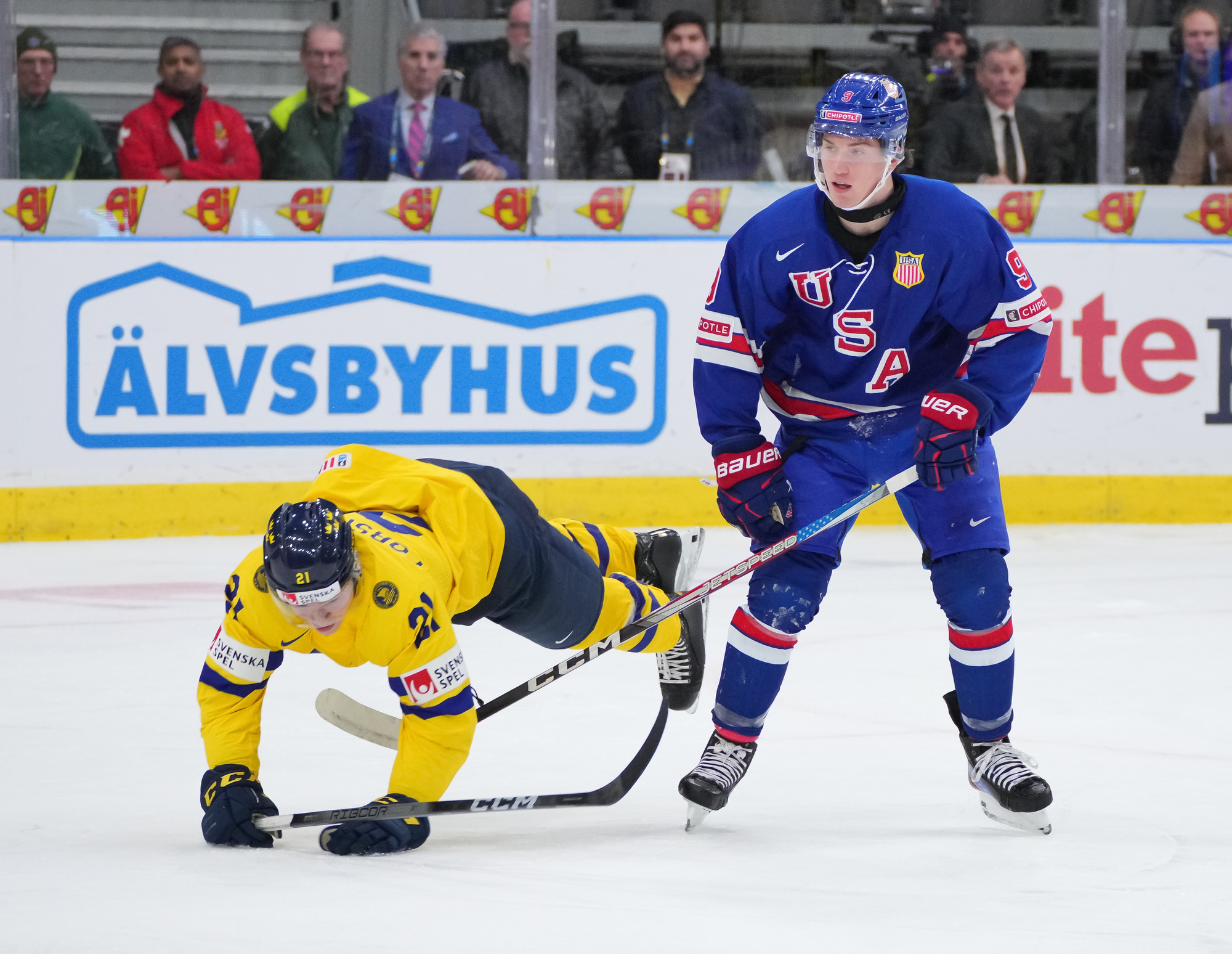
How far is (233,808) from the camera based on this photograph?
242 centimetres

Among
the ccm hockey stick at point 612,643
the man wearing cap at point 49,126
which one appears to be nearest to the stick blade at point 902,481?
the ccm hockey stick at point 612,643

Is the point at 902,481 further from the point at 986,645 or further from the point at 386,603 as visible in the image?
the point at 386,603

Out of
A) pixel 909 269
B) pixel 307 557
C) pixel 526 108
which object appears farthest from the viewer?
pixel 526 108

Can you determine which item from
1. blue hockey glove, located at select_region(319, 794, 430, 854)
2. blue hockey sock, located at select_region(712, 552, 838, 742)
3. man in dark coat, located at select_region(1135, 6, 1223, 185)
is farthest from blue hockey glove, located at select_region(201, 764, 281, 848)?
man in dark coat, located at select_region(1135, 6, 1223, 185)

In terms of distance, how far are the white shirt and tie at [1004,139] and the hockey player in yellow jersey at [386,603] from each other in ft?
12.1

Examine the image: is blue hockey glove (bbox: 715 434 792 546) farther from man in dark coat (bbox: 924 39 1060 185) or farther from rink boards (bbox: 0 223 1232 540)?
man in dark coat (bbox: 924 39 1060 185)

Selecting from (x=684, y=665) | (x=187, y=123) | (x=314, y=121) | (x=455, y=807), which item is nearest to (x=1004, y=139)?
(x=314, y=121)

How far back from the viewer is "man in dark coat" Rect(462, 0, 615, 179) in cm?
580

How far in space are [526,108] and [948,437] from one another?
3.65m

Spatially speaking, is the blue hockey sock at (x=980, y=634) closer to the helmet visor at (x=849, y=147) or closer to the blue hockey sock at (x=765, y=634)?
the blue hockey sock at (x=765, y=634)

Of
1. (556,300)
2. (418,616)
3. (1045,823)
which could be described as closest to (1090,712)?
(1045,823)

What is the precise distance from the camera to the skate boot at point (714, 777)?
2557mm

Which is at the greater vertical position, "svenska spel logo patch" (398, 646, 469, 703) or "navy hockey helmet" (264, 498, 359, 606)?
"navy hockey helmet" (264, 498, 359, 606)

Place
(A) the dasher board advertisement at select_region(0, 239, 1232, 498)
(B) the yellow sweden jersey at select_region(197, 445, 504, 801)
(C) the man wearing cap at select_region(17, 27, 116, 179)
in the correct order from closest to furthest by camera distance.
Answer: (B) the yellow sweden jersey at select_region(197, 445, 504, 801) → (A) the dasher board advertisement at select_region(0, 239, 1232, 498) → (C) the man wearing cap at select_region(17, 27, 116, 179)
